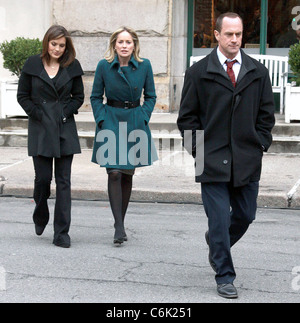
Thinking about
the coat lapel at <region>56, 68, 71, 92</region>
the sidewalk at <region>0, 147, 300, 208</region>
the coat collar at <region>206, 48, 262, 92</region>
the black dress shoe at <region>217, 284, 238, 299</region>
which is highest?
the coat collar at <region>206, 48, 262, 92</region>

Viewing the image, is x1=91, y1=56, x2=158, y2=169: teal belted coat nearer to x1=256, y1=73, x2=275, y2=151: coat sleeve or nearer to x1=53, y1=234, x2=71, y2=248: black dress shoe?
x1=53, y1=234, x2=71, y2=248: black dress shoe

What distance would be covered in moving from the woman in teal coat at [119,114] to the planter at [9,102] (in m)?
6.44

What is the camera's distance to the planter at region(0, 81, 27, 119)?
1341 cm

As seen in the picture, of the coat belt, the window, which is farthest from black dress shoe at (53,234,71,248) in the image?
the window

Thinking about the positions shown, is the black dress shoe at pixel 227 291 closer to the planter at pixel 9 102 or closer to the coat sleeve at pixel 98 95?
the coat sleeve at pixel 98 95

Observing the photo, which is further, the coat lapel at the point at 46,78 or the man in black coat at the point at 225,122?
the coat lapel at the point at 46,78

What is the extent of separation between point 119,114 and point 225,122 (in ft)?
6.02

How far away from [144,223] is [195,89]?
2.83 metres

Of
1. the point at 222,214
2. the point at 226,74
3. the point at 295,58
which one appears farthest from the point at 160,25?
the point at 222,214

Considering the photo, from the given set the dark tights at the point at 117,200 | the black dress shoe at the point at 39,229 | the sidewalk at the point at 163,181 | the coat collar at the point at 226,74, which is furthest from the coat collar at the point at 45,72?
the sidewalk at the point at 163,181

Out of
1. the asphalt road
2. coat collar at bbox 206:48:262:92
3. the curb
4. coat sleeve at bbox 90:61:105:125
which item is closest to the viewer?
coat collar at bbox 206:48:262:92

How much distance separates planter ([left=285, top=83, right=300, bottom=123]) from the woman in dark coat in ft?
19.5

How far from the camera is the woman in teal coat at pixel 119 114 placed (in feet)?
23.4

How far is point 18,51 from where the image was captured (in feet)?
44.2
